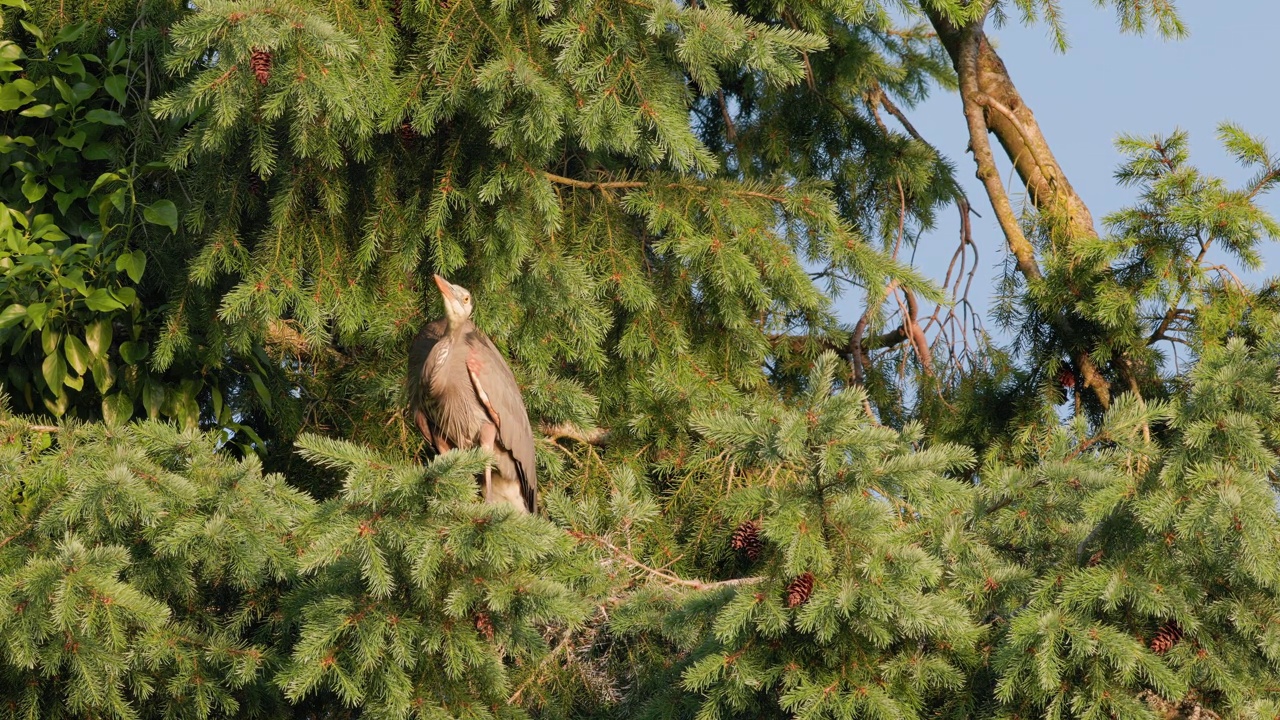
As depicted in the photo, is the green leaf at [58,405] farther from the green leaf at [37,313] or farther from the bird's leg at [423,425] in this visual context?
the bird's leg at [423,425]

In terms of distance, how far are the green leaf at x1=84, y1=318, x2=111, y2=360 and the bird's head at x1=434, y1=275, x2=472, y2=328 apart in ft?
4.34

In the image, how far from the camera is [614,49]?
477cm

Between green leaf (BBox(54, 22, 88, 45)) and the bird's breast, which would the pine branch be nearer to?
the bird's breast

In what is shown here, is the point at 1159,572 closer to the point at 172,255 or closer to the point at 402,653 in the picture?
the point at 402,653

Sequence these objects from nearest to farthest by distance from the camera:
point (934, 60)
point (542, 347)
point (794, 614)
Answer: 1. point (794, 614)
2. point (542, 347)
3. point (934, 60)

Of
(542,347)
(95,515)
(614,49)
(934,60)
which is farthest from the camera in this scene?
(934,60)

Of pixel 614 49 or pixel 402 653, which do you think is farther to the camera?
pixel 614 49

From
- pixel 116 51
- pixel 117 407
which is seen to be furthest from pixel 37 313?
pixel 116 51

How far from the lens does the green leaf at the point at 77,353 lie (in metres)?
5.15

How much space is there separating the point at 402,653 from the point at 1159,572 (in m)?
1.89

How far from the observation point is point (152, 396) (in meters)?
5.35

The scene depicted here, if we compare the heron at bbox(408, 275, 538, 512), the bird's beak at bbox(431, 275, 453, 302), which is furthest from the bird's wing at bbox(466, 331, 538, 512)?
the bird's beak at bbox(431, 275, 453, 302)

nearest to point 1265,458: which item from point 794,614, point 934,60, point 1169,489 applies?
point 1169,489

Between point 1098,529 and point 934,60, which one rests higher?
point 934,60
